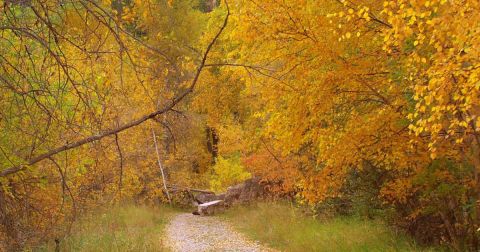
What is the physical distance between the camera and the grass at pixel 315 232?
10633 millimetres

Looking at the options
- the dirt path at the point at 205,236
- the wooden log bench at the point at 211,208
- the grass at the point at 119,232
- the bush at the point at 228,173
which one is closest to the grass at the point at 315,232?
the dirt path at the point at 205,236

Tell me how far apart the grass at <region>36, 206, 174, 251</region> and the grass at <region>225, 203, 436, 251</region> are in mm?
3078

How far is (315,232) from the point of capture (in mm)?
13250

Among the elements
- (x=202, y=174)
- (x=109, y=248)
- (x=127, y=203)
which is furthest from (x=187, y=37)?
(x=109, y=248)

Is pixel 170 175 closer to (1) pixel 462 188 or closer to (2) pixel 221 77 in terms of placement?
(2) pixel 221 77

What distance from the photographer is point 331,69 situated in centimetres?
892

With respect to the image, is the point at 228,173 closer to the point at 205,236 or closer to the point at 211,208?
the point at 211,208

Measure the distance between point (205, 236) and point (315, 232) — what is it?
454 centimetres

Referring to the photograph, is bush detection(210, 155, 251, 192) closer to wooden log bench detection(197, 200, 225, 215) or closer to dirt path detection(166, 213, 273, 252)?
wooden log bench detection(197, 200, 225, 215)

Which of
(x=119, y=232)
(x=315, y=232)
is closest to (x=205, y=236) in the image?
(x=119, y=232)

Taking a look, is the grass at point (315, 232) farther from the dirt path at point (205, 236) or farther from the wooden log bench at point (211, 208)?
the wooden log bench at point (211, 208)

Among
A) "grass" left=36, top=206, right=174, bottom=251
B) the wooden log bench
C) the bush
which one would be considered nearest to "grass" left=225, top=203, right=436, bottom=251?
"grass" left=36, top=206, right=174, bottom=251

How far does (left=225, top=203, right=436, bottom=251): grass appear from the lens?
1063 centimetres

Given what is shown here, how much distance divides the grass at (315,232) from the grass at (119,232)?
3078 mm
